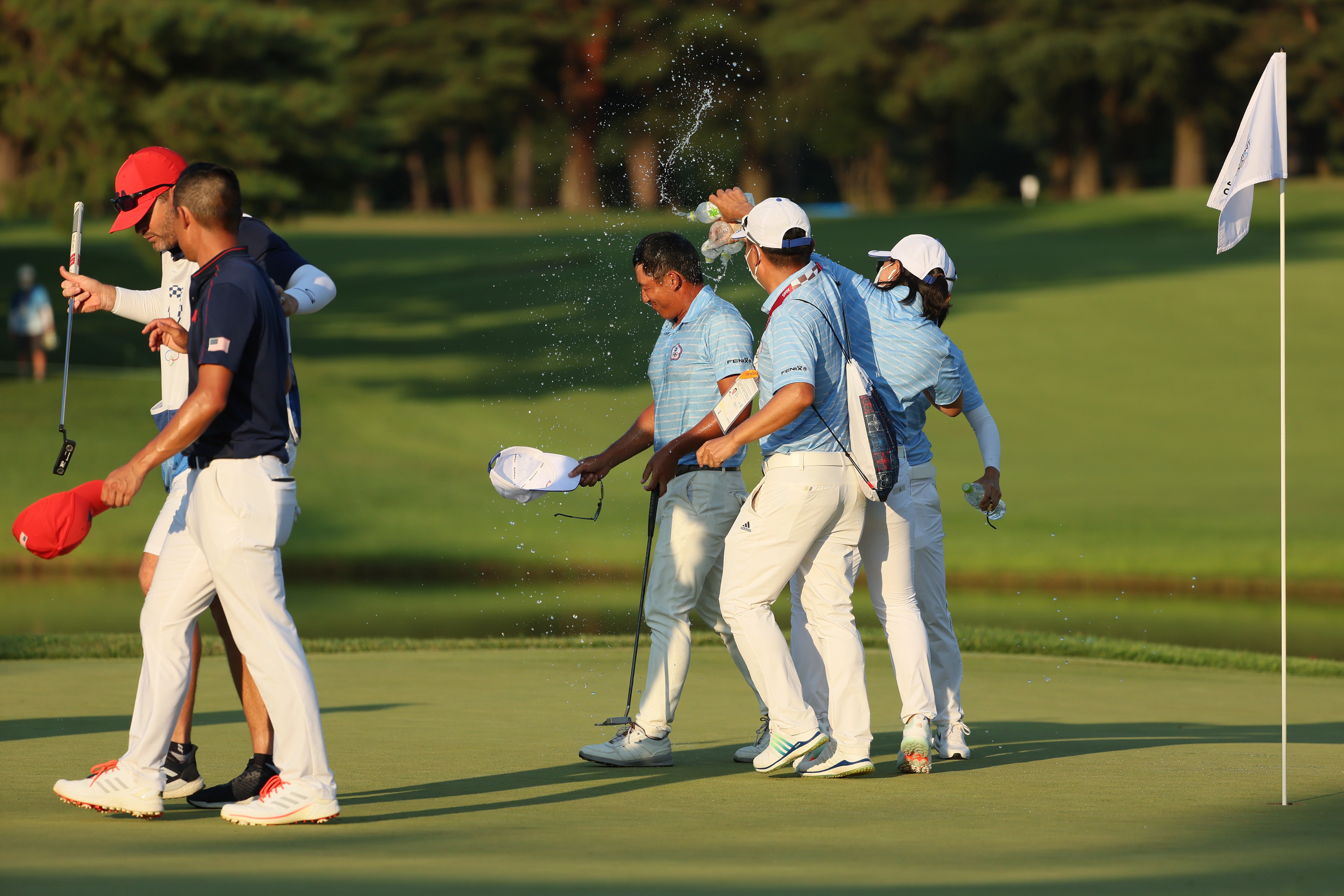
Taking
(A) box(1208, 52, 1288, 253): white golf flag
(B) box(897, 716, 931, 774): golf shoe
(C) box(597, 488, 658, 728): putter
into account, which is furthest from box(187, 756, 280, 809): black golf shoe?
(A) box(1208, 52, 1288, 253): white golf flag

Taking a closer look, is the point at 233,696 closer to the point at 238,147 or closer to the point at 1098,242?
the point at 238,147

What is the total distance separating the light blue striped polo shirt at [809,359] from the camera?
592 centimetres

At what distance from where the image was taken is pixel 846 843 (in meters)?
4.90

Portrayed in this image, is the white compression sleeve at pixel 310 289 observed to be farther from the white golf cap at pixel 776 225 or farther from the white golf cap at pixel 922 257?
the white golf cap at pixel 922 257

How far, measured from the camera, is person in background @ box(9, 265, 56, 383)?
2567 cm

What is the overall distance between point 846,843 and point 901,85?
55.7 meters

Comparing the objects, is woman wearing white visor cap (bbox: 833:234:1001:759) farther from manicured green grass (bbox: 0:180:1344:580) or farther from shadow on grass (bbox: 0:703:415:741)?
manicured green grass (bbox: 0:180:1344:580)

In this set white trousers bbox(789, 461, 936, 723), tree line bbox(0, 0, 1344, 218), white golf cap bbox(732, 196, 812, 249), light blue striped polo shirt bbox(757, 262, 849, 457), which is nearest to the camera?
light blue striped polo shirt bbox(757, 262, 849, 457)

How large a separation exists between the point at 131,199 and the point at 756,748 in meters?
3.07

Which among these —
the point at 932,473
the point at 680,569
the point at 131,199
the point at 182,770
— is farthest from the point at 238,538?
the point at 932,473

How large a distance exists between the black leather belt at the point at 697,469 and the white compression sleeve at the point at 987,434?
Answer: 1.07m

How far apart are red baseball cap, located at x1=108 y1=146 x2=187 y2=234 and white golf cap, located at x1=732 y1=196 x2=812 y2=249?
201 cm

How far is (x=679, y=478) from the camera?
6.67m

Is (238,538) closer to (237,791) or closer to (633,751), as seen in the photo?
(237,791)
